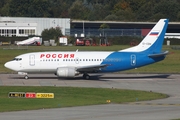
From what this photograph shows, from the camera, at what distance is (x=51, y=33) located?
149375 millimetres

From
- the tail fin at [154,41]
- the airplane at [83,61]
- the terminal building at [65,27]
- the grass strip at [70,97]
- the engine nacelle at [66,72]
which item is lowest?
the grass strip at [70,97]

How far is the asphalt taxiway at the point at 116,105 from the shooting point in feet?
109

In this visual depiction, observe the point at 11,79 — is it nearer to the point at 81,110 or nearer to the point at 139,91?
the point at 139,91

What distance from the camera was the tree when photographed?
148 metres

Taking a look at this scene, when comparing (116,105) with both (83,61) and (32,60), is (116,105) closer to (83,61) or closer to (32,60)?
(83,61)

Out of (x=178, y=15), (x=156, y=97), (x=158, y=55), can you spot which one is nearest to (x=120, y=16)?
(x=178, y=15)

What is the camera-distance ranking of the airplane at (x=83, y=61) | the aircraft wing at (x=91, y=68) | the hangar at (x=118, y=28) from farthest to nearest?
1. the hangar at (x=118, y=28)
2. the airplane at (x=83, y=61)
3. the aircraft wing at (x=91, y=68)

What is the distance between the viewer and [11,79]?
188ft

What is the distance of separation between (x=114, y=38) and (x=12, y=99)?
327ft

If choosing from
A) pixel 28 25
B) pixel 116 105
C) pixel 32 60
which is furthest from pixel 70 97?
pixel 28 25

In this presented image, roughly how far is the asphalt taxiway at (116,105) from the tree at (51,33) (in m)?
85.6

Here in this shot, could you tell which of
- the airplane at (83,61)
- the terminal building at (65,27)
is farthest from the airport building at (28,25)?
the airplane at (83,61)

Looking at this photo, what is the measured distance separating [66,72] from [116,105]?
17.7m

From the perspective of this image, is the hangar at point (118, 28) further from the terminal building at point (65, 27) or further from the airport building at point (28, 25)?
the airport building at point (28, 25)
